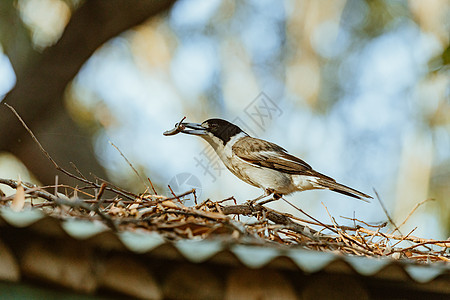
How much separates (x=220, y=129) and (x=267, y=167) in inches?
32.0

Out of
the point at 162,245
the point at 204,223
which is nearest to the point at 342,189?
the point at 204,223

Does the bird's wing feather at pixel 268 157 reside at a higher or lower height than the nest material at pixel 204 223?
higher

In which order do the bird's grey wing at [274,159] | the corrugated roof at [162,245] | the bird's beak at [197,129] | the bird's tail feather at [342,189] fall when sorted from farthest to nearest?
the bird's beak at [197,129] → the bird's grey wing at [274,159] → the bird's tail feather at [342,189] → the corrugated roof at [162,245]

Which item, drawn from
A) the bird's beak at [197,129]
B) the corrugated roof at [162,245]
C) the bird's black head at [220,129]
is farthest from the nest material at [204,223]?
the bird's black head at [220,129]

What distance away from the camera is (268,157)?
216 inches

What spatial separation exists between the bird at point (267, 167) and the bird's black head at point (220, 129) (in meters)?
0.04

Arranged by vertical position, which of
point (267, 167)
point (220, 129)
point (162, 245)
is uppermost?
point (220, 129)

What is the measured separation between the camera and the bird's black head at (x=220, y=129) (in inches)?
230

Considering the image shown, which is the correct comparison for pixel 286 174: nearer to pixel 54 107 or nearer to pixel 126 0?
pixel 126 0

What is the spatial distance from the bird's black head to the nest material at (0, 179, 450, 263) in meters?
2.15

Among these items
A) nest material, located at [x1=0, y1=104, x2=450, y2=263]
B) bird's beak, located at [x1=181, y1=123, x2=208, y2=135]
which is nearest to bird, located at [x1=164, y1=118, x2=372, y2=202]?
bird's beak, located at [x1=181, y1=123, x2=208, y2=135]

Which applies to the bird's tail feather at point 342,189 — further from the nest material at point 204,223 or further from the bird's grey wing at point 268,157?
the nest material at point 204,223

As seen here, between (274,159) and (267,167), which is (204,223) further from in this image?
(274,159)

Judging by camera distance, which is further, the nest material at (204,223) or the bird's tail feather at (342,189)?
the bird's tail feather at (342,189)
